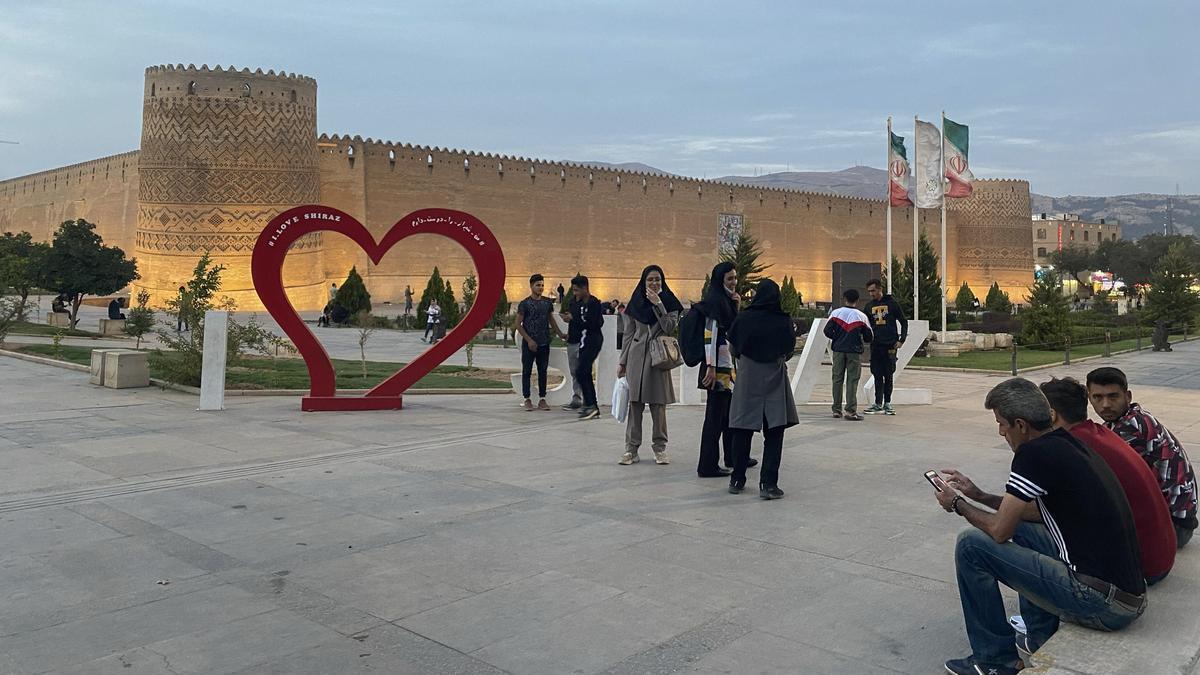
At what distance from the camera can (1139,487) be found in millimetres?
3209

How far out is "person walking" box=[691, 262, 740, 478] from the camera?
237 inches

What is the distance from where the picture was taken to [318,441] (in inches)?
284

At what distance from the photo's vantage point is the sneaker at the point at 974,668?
292 centimetres

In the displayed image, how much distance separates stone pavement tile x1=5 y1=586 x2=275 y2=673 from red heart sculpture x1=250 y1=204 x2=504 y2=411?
17.4 ft

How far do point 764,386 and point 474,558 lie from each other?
201 centimetres

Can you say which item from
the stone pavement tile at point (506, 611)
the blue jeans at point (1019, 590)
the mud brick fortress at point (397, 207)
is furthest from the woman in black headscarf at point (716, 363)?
the mud brick fortress at point (397, 207)

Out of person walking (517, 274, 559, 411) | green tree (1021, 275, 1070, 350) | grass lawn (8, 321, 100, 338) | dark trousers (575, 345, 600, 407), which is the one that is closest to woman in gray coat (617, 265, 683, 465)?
dark trousers (575, 345, 600, 407)

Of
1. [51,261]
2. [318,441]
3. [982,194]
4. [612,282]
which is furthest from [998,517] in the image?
[982,194]

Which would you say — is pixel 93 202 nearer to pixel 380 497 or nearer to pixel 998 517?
pixel 380 497

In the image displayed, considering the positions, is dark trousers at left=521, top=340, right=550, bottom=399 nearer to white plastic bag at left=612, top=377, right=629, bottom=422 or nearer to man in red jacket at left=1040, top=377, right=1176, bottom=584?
white plastic bag at left=612, top=377, right=629, bottom=422

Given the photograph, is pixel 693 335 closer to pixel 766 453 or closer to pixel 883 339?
pixel 766 453

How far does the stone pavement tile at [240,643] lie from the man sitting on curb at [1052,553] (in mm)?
2062

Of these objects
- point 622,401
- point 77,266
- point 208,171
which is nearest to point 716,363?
point 622,401

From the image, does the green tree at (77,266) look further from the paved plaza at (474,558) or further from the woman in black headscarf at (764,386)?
the woman in black headscarf at (764,386)
